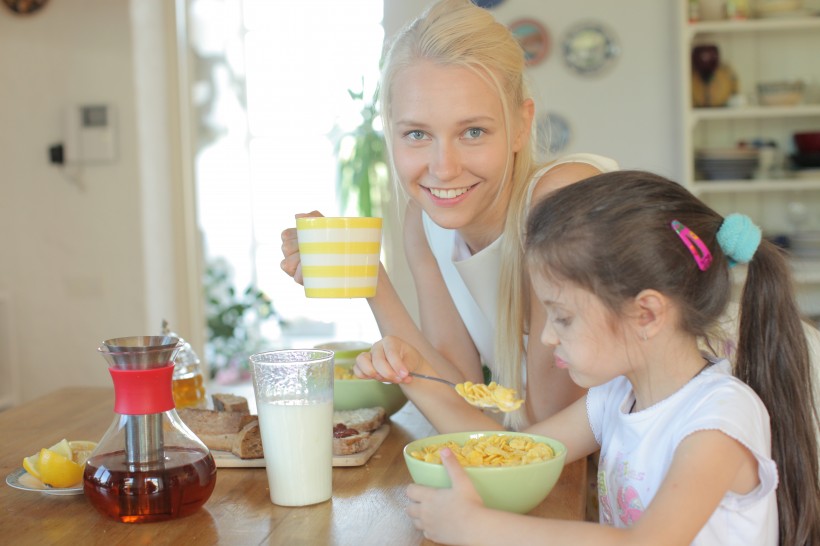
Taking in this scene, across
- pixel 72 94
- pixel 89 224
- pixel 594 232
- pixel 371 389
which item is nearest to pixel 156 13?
pixel 72 94

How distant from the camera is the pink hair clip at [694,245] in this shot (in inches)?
43.8

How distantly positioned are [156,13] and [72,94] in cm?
55

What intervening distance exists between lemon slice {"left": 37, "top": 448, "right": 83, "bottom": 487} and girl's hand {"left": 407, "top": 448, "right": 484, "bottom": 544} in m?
0.48

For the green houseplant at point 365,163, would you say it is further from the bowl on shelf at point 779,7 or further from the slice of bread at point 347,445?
the slice of bread at point 347,445

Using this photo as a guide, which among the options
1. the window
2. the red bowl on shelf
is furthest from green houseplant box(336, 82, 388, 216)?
the red bowl on shelf

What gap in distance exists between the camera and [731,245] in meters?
1.13

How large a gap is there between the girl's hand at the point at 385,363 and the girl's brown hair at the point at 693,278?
0.30 m

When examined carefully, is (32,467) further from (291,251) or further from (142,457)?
(291,251)

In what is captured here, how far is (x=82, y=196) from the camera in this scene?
4.24 meters

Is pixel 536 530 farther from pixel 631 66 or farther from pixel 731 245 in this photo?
pixel 631 66

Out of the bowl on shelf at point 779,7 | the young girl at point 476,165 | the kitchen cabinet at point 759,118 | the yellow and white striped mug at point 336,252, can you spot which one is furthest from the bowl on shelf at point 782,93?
the yellow and white striped mug at point 336,252

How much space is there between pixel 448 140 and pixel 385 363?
402mm

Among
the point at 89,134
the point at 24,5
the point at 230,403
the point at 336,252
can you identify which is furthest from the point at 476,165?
the point at 24,5

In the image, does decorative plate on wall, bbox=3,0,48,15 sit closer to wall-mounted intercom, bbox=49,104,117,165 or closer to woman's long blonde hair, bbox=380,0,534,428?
wall-mounted intercom, bbox=49,104,117,165
